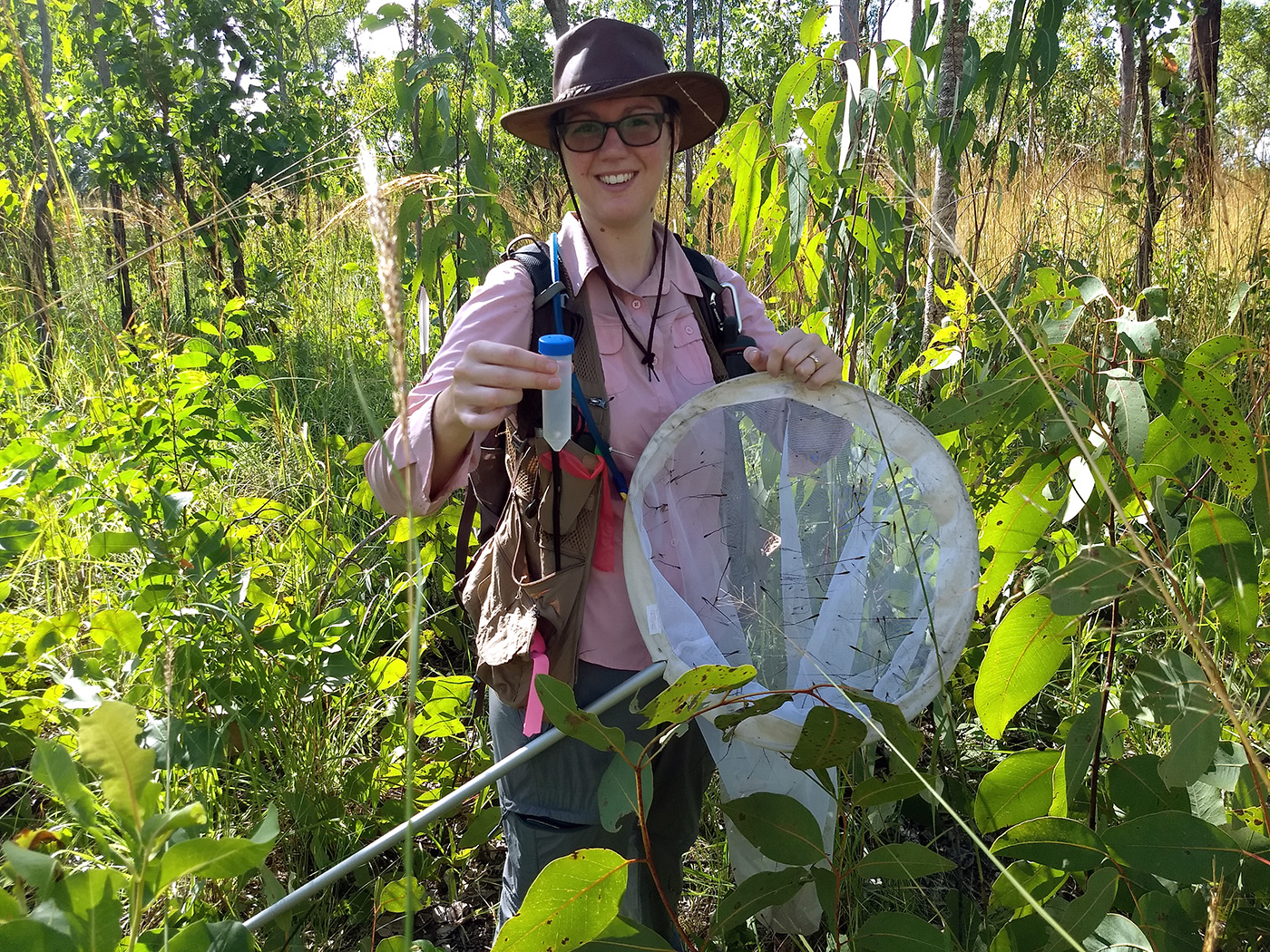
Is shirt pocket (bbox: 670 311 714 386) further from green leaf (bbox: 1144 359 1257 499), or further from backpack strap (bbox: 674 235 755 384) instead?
green leaf (bbox: 1144 359 1257 499)

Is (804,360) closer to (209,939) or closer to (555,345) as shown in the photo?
(555,345)

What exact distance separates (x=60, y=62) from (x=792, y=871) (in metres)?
8.52

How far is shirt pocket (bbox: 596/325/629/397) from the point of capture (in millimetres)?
1500

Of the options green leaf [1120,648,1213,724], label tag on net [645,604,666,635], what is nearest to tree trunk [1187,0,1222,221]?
green leaf [1120,648,1213,724]

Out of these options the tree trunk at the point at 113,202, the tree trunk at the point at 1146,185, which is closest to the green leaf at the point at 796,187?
the tree trunk at the point at 1146,185

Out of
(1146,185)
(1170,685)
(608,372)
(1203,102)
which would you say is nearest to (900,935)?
(1170,685)

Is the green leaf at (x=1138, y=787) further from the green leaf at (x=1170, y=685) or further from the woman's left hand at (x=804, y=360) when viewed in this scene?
the woman's left hand at (x=804, y=360)

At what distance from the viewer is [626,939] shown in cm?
92

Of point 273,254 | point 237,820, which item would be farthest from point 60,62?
Result: point 237,820

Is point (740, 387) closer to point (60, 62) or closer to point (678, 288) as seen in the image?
point (678, 288)

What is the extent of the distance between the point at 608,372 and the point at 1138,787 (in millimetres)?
986

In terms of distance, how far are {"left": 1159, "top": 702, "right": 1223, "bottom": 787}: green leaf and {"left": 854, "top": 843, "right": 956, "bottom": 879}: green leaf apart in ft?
0.85

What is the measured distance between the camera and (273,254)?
4.45 meters

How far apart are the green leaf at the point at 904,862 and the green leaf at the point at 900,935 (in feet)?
0.16
